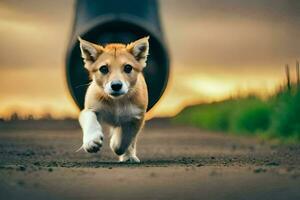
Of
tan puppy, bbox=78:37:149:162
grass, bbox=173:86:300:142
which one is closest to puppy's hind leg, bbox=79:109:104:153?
tan puppy, bbox=78:37:149:162

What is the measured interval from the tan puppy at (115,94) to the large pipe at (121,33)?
9.00 feet

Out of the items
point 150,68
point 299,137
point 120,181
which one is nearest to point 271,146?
point 299,137

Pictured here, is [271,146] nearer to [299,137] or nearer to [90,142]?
[299,137]

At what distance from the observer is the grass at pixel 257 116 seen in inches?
534

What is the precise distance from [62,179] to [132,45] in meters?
1.95

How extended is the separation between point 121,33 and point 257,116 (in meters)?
6.40

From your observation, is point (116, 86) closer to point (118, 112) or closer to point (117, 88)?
point (117, 88)

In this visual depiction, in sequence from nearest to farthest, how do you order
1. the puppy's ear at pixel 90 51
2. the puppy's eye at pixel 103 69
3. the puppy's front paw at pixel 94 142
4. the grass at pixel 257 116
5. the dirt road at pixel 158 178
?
1. the dirt road at pixel 158 178
2. the puppy's front paw at pixel 94 142
3. the puppy's eye at pixel 103 69
4. the puppy's ear at pixel 90 51
5. the grass at pixel 257 116

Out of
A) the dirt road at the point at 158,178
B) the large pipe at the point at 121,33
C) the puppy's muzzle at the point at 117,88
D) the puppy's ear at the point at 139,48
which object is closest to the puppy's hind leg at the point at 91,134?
the dirt road at the point at 158,178

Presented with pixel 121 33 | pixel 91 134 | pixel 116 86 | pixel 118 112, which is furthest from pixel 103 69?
pixel 121 33

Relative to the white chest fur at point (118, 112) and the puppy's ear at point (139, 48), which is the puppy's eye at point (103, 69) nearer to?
the puppy's ear at point (139, 48)

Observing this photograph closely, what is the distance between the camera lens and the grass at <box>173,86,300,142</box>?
44.5ft

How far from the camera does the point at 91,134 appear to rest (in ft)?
24.6

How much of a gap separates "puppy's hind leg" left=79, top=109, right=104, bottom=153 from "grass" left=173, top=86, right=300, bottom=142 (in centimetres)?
565
